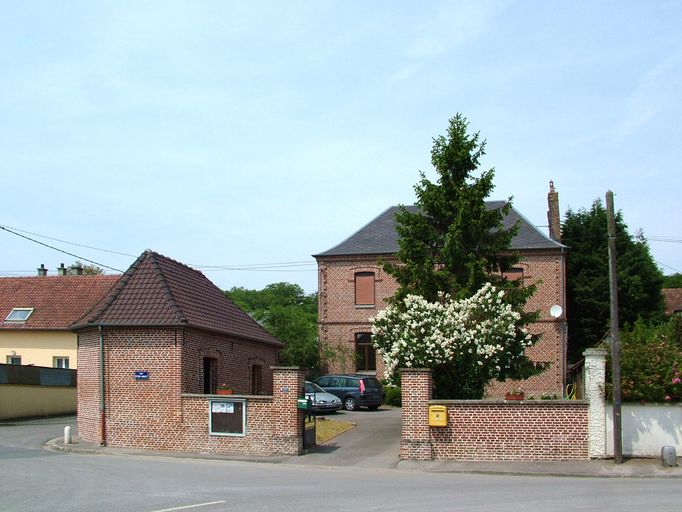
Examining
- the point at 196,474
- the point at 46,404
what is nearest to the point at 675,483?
the point at 196,474

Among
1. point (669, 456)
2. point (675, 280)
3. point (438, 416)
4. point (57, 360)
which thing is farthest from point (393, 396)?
point (675, 280)

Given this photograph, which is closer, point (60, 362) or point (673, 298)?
point (60, 362)

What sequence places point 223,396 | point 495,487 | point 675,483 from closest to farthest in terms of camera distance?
point 495,487, point 675,483, point 223,396

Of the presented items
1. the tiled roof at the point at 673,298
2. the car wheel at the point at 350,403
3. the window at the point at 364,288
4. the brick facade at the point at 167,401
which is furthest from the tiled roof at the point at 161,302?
the tiled roof at the point at 673,298

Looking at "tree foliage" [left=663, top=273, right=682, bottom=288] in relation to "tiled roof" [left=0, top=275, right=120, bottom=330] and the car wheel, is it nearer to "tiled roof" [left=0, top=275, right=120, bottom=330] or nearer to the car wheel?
the car wheel

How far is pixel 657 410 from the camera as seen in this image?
19.8 metres

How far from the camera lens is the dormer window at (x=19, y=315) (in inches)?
1663

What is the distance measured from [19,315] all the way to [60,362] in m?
3.64

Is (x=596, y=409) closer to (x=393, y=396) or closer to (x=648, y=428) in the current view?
(x=648, y=428)

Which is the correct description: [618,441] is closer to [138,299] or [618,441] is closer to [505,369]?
[505,369]

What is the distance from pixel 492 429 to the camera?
2002 cm

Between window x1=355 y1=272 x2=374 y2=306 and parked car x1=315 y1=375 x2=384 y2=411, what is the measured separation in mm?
8865

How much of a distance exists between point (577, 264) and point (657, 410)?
29070 millimetres

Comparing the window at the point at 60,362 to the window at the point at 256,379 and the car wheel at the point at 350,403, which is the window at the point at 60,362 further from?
the window at the point at 256,379
